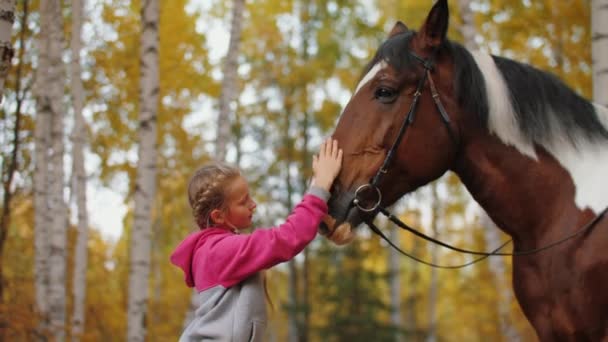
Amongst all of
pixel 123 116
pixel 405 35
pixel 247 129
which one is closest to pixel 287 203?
pixel 247 129

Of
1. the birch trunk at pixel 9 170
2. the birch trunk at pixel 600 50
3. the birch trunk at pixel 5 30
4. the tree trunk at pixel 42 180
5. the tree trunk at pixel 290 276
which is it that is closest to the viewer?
the birch trunk at pixel 5 30

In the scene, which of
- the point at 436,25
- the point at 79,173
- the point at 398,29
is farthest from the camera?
the point at 79,173

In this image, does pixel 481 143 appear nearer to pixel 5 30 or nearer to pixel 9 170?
pixel 5 30

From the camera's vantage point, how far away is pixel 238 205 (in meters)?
2.60

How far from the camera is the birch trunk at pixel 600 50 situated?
4441mm

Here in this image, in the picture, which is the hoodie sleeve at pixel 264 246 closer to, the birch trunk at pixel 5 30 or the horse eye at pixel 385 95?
the horse eye at pixel 385 95

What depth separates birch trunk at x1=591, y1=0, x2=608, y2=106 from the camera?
14.6 feet

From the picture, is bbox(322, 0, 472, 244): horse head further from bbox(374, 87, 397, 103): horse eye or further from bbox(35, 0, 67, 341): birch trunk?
bbox(35, 0, 67, 341): birch trunk

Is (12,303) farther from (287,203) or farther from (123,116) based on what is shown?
(287,203)

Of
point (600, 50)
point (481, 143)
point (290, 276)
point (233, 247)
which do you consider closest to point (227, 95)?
point (600, 50)

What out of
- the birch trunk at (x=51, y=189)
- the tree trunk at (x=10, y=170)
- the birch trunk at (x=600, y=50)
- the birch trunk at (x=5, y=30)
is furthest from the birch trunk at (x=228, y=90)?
the birch trunk at (x=5, y=30)

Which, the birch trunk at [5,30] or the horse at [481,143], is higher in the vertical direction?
the birch trunk at [5,30]

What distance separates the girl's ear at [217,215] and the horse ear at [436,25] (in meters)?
1.21

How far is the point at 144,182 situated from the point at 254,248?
436 centimetres
